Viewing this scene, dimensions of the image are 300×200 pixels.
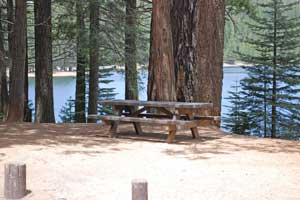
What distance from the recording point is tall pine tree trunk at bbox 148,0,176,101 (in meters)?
10.3

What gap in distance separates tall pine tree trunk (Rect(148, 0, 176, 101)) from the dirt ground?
3.65 feet

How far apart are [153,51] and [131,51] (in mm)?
7100

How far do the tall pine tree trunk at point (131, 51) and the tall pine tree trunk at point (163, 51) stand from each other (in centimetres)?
599

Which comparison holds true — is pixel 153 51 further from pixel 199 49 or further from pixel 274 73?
pixel 274 73

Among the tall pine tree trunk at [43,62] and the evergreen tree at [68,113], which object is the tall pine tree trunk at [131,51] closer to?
the tall pine tree trunk at [43,62]

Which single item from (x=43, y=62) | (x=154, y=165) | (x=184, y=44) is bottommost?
(x=154, y=165)

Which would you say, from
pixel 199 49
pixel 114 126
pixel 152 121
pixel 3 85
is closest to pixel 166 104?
pixel 152 121

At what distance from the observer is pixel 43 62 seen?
1442 cm

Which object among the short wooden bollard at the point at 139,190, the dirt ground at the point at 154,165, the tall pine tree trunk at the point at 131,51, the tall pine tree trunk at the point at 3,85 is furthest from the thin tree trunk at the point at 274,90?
the short wooden bollard at the point at 139,190

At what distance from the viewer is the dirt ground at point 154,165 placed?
203 inches

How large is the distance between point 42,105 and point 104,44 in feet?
10.1

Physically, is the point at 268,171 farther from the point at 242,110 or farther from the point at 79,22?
the point at 242,110

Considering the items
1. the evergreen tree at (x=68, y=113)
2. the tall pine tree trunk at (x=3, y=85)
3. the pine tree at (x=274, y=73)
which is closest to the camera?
the tall pine tree trunk at (x=3, y=85)

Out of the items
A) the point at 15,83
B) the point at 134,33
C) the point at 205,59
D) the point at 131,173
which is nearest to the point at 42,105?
the point at 15,83
